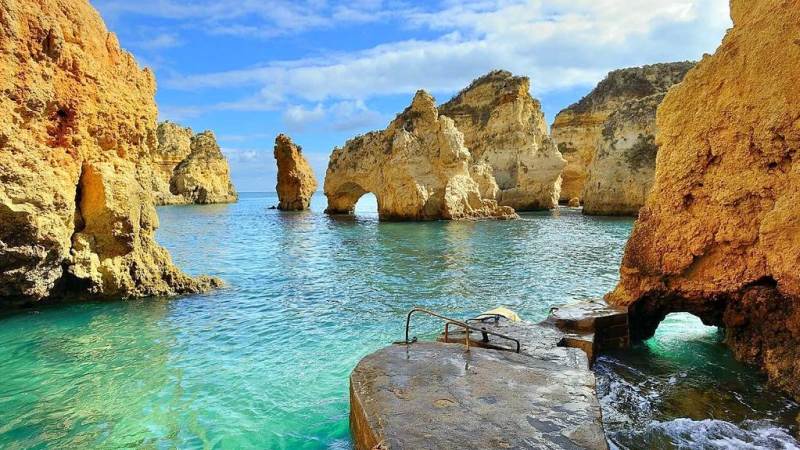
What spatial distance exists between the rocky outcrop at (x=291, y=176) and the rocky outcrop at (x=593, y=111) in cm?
3470

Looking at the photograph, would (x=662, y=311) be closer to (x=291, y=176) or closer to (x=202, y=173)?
(x=291, y=176)

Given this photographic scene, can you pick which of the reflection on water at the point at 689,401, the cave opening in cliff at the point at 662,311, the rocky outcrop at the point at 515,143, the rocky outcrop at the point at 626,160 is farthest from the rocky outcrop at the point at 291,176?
the reflection on water at the point at 689,401

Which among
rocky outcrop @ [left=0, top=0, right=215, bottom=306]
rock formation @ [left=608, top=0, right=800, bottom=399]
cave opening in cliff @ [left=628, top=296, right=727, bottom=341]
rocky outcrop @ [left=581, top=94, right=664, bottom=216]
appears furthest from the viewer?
rocky outcrop @ [left=581, top=94, right=664, bottom=216]

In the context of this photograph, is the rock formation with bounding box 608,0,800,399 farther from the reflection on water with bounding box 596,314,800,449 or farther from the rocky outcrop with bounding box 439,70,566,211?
the rocky outcrop with bounding box 439,70,566,211

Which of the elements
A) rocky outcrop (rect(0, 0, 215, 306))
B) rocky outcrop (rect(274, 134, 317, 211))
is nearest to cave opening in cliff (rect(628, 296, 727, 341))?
rocky outcrop (rect(0, 0, 215, 306))

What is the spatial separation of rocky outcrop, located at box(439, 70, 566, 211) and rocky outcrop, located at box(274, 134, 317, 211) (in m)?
23.2

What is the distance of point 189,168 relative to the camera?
8425cm

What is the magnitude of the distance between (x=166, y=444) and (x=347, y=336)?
4.37 m

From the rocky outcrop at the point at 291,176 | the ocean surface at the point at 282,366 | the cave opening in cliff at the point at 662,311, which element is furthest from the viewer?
the rocky outcrop at the point at 291,176

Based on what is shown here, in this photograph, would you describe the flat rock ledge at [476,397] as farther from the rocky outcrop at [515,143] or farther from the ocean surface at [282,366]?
the rocky outcrop at [515,143]

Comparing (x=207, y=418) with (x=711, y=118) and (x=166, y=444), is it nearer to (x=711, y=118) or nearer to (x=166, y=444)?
(x=166, y=444)

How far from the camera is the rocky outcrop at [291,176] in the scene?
61094 mm

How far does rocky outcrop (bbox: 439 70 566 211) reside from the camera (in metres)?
50.1

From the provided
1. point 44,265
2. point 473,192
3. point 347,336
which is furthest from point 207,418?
point 473,192
